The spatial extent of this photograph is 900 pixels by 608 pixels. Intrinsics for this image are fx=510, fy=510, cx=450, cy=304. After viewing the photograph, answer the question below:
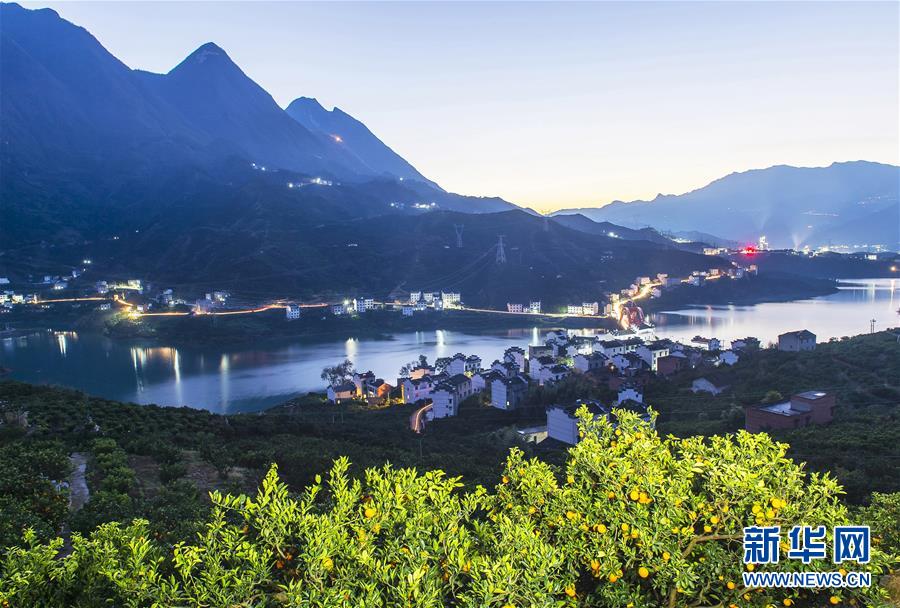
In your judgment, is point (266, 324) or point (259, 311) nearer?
point (266, 324)

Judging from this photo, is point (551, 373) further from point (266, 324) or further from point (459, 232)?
point (459, 232)

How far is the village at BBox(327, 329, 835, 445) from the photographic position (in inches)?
1091

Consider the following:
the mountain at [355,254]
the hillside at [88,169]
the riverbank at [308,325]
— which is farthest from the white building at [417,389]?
the hillside at [88,169]

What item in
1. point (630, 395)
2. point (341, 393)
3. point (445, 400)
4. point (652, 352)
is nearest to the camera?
point (630, 395)

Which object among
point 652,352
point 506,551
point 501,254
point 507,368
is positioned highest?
point 501,254

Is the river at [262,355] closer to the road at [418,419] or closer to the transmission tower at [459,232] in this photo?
the road at [418,419]

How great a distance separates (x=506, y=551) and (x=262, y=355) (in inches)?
2432

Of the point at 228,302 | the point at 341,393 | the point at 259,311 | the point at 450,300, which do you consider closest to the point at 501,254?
the point at 450,300

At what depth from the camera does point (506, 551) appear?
3037 millimetres

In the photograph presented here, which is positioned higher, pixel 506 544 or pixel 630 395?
pixel 506 544

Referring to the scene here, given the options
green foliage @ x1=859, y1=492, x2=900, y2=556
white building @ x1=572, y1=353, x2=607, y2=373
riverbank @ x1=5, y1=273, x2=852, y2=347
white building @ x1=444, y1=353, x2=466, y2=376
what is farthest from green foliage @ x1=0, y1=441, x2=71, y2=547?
riverbank @ x1=5, y1=273, x2=852, y2=347

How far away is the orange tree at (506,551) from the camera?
2.91 metres

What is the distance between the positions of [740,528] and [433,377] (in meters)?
35.4

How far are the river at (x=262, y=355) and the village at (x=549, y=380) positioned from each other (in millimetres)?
6716
